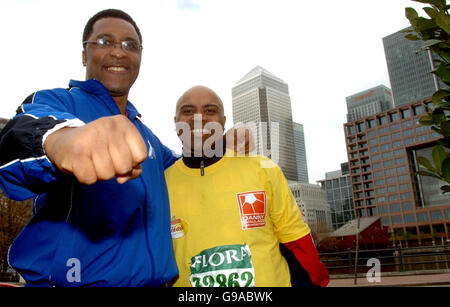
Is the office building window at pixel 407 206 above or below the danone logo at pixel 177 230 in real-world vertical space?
above

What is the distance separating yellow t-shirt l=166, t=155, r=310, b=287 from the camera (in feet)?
6.52

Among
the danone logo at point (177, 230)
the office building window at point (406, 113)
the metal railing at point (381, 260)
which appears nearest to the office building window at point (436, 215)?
the office building window at point (406, 113)

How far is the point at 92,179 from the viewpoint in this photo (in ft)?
2.26

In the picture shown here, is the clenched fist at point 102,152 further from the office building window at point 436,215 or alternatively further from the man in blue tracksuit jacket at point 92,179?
the office building window at point 436,215

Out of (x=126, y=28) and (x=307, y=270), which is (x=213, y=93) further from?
(x=307, y=270)

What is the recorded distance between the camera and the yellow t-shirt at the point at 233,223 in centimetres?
199

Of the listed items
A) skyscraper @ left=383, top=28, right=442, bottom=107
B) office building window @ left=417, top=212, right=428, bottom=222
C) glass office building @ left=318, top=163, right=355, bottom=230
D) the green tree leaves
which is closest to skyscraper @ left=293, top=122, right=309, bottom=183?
glass office building @ left=318, top=163, right=355, bottom=230

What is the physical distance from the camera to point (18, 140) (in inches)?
34.7

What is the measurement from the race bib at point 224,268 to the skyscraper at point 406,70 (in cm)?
15704

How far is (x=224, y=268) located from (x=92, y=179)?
4.85ft

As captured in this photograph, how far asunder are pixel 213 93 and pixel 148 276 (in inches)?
58.9
